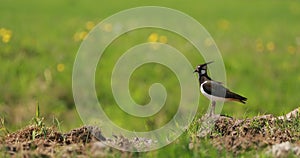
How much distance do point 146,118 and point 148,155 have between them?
5.93 meters

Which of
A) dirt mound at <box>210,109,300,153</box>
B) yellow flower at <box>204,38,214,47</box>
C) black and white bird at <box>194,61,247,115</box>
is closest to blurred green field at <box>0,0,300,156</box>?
yellow flower at <box>204,38,214,47</box>

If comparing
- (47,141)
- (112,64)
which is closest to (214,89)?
(47,141)

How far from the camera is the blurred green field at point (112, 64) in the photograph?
10539 mm

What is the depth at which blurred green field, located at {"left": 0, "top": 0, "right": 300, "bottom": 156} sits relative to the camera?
1054cm

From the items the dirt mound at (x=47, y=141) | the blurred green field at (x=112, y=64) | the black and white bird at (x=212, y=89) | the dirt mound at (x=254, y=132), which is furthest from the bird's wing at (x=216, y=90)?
the blurred green field at (x=112, y=64)

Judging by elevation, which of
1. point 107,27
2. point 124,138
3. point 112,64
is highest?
point 107,27

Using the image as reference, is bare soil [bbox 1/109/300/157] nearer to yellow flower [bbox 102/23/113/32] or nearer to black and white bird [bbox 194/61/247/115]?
black and white bird [bbox 194/61/247/115]

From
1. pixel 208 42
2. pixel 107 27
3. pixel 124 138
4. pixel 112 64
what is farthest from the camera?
pixel 208 42

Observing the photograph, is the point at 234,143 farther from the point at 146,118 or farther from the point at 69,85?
the point at 69,85

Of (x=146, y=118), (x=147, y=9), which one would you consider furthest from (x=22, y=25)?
(x=146, y=118)

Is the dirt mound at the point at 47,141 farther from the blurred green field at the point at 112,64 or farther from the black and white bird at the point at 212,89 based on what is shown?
the blurred green field at the point at 112,64

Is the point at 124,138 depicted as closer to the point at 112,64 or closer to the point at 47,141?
the point at 47,141

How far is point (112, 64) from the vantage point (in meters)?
12.6

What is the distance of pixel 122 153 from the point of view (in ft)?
14.6
